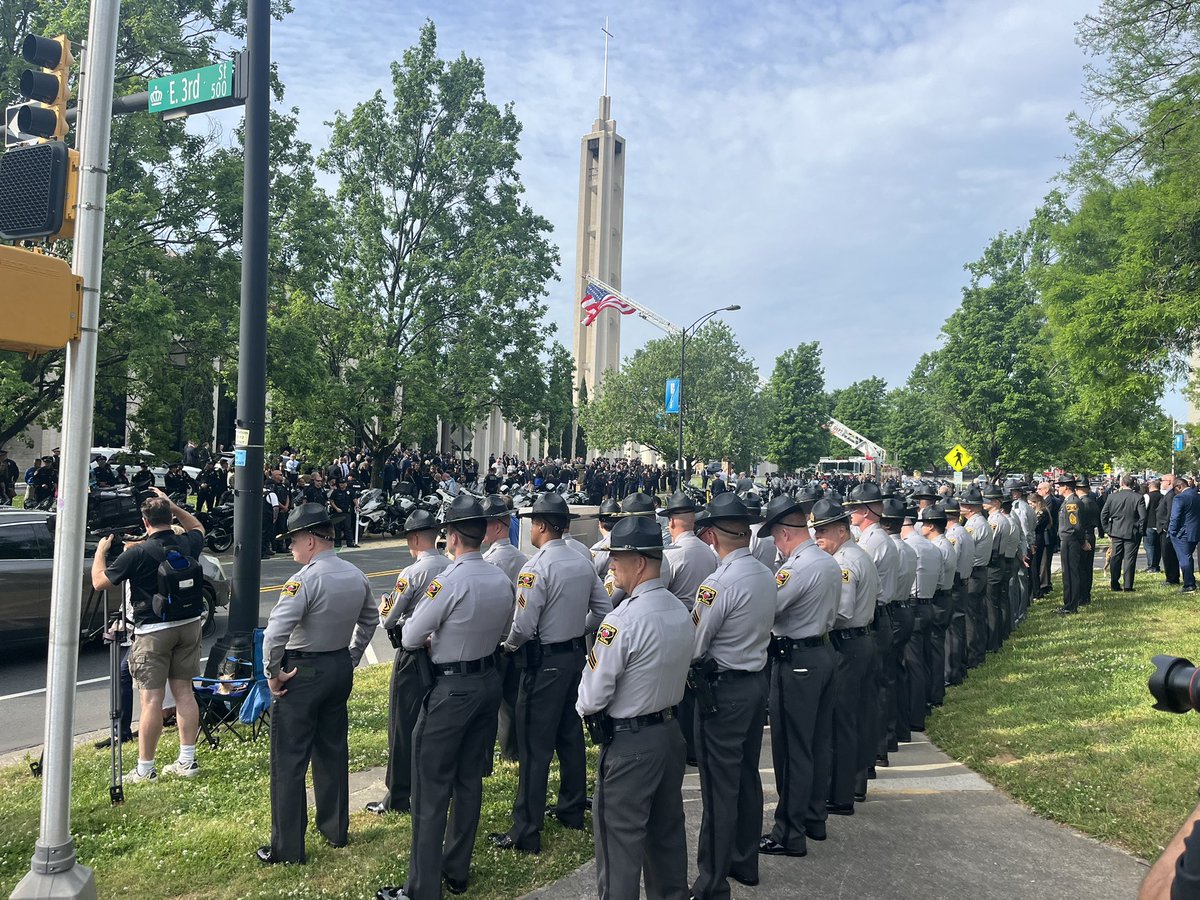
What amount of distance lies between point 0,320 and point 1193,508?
15.6 m

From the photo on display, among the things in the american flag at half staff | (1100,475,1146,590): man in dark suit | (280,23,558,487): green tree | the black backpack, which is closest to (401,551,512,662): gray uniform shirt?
the black backpack

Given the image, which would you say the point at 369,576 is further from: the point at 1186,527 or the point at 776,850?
the point at 1186,527

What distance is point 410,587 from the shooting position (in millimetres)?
4980

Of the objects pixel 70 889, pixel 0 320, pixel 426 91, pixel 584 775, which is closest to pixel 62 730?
pixel 70 889

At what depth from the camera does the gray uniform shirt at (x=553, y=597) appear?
5.09 meters

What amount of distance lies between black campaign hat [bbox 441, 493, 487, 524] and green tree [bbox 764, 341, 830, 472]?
212 feet

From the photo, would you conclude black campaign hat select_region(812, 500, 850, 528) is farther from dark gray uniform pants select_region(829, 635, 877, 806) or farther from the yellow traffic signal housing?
the yellow traffic signal housing

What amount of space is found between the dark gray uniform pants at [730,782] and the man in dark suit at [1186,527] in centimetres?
1226

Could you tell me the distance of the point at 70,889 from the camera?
3.58 metres

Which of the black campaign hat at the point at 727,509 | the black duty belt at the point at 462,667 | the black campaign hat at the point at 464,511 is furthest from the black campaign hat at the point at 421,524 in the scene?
the black campaign hat at the point at 727,509

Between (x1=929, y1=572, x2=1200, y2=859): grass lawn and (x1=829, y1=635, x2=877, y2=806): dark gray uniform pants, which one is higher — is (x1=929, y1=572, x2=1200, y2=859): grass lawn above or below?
below

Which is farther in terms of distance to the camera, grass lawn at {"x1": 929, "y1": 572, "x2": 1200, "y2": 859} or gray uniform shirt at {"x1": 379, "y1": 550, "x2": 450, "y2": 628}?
grass lawn at {"x1": 929, "y1": 572, "x2": 1200, "y2": 859}

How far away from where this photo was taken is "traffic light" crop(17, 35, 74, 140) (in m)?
3.83

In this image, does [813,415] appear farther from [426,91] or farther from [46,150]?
[46,150]
